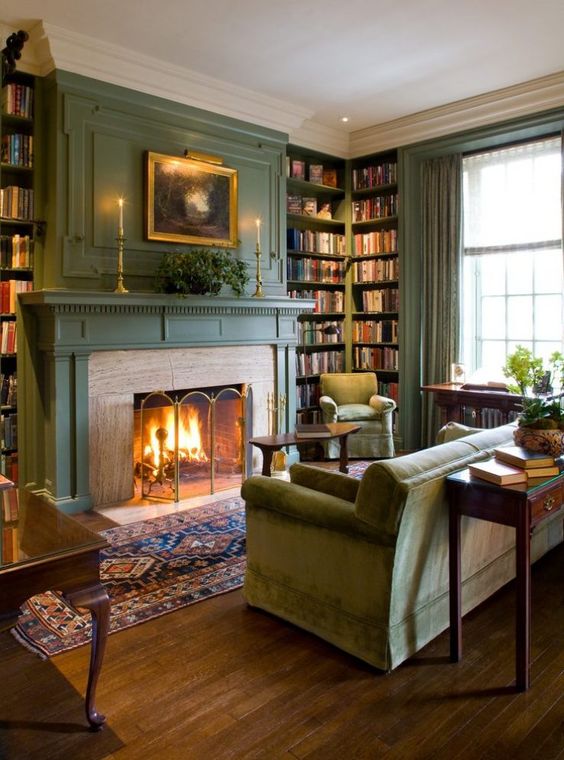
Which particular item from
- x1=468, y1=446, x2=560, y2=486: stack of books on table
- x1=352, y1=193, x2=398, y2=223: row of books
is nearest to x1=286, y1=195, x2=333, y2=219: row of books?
x1=352, y1=193, x2=398, y2=223: row of books

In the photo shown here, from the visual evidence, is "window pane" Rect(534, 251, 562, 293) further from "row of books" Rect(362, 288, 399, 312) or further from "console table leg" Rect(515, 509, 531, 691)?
"console table leg" Rect(515, 509, 531, 691)

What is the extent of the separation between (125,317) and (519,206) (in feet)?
12.2

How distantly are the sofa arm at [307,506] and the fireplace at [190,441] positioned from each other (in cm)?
201

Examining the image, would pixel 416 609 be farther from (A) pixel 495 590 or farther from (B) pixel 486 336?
(B) pixel 486 336

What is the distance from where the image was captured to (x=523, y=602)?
2.15m

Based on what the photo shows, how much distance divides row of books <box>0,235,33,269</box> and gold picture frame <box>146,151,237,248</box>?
0.88 m

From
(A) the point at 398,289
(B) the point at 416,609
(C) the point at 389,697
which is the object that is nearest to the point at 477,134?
(A) the point at 398,289

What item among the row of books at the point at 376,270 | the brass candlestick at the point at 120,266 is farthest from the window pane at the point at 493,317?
the brass candlestick at the point at 120,266

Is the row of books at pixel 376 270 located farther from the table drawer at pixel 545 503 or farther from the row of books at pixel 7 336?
the table drawer at pixel 545 503

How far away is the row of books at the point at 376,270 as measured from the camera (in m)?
6.38

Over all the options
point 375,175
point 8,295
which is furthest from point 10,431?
point 375,175

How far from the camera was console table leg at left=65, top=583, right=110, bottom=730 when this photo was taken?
1.91 m

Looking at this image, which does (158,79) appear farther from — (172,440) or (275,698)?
(275,698)

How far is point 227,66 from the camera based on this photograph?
187 inches
